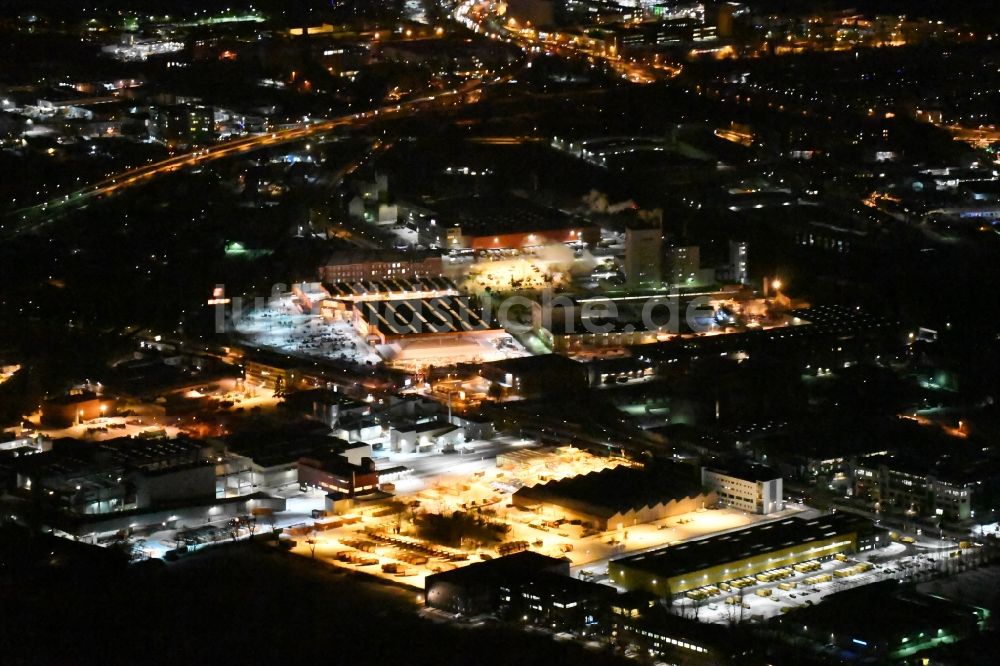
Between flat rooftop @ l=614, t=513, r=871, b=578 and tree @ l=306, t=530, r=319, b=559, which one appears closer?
A: flat rooftop @ l=614, t=513, r=871, b=578

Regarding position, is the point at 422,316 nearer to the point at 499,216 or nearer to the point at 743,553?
the point at 499,216

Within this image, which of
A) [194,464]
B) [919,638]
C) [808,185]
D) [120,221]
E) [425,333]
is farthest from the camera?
[808,185]

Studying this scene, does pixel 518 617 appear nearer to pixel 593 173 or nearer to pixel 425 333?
pixel 425 333

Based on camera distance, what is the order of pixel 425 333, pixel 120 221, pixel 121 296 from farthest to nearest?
pixel 120 221
pixel 121 296
pixel 425 333

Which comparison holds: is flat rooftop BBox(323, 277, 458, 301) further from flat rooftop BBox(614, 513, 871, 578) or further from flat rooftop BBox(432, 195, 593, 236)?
flat rooftop BBox(614, 513, 871, 578)

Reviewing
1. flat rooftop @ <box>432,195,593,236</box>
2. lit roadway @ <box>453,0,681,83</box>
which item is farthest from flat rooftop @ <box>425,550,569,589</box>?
lit roadway @ <box>453,0,681,83</box>

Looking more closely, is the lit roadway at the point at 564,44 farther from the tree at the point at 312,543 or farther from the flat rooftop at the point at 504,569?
the flat rooftop at the point at 504,569

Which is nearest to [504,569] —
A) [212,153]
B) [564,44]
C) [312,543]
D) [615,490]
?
[312,543]

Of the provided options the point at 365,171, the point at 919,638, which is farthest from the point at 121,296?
the point at 919,638
